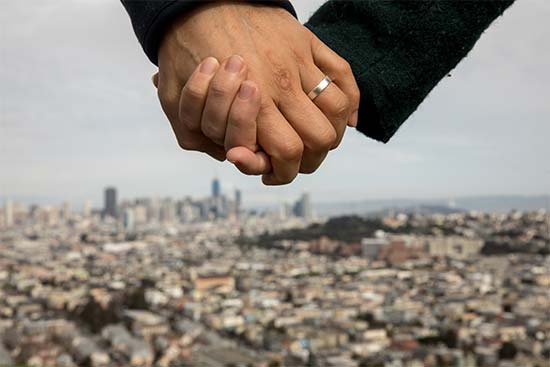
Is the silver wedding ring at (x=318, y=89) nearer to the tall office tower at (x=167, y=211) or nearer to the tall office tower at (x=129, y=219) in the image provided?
the tall office tower at (x=129, y=219)

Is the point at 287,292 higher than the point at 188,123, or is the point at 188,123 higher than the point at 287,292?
the point at 188,123

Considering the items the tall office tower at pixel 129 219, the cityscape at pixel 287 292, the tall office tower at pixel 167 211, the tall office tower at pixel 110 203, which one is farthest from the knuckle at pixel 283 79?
the tall office tower at pixel 167 211

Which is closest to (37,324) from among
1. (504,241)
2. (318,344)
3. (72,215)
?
(318,344)

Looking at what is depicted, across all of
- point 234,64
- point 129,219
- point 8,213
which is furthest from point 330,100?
point 129,219

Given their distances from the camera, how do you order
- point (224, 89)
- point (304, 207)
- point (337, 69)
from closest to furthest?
point (224, 89)
point (337, 69)
point (304, 207)

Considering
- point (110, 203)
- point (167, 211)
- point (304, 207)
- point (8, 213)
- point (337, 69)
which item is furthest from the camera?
point (167, 211)

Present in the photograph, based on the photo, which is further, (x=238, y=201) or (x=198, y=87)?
(x=238, y=201)

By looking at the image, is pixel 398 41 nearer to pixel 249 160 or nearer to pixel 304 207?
pixel 249 160
